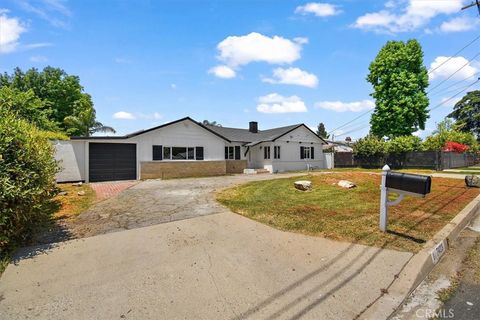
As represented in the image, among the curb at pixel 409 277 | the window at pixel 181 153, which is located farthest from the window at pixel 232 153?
the curb at pixel 409 277

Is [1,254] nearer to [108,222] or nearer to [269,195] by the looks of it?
[108,222]

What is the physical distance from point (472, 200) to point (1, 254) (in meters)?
11.8

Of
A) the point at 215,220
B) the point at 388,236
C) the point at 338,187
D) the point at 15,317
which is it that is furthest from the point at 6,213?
the point at 338,187

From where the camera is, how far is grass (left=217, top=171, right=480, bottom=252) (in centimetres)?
508

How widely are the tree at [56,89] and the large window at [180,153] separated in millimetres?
15712

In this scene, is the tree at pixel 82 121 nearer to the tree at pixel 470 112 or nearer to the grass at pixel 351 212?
the grass at pixel 351 212

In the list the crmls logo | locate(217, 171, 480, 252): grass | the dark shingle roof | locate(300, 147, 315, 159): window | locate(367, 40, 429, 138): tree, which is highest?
locate(367, 40, 429, 138): tree

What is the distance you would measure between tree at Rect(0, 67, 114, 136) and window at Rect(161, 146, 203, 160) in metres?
15.7

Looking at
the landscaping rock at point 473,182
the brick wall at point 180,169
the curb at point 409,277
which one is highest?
the brick wall at point 180,169

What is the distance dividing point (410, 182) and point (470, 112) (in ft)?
223

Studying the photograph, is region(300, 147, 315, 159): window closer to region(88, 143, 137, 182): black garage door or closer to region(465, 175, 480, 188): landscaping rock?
region(465, 175, 480, 188): landscaping rock

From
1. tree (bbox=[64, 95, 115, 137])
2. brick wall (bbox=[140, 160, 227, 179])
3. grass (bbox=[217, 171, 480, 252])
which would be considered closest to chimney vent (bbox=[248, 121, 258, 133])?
brick wall (bbox=[140, 160, 227, 179])

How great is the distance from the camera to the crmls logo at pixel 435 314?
9.24 feet

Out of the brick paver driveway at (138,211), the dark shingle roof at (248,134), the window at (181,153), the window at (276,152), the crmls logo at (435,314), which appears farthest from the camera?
the dark shingle roof at (248,134)
